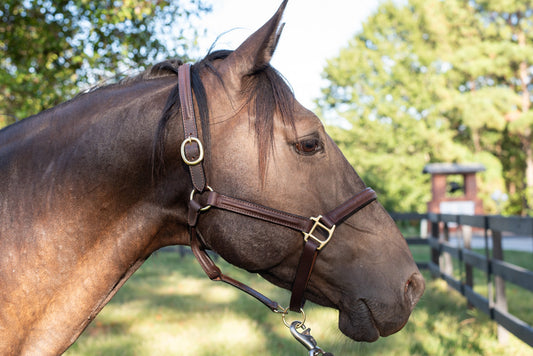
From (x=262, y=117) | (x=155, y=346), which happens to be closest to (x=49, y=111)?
(x=262, y=117)

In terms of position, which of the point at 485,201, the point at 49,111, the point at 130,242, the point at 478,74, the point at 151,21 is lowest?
the point at 485,201

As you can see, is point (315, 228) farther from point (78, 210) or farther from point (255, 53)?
point (78, 210)

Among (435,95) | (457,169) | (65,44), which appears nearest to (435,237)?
(65,44)

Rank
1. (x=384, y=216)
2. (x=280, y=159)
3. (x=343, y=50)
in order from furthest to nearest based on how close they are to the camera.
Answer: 1. (x=343, y=50)
2. (x=384, y=216)
3. (x=280, y=159)

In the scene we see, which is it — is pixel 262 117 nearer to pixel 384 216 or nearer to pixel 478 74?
pixel 384 216

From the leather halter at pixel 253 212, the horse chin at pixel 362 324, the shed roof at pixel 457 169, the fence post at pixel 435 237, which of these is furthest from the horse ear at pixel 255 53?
the shed roof at pixel 457 169

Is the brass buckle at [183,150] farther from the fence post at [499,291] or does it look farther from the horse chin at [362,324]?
the fence post at [499,291]

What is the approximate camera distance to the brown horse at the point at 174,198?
1.53m

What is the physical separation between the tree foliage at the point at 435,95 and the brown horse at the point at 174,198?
23.3 m

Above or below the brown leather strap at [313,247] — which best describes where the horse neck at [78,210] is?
above

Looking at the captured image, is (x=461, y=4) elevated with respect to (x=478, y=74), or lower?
elevated

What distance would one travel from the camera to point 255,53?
157cm

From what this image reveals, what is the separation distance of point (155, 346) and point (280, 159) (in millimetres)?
3533

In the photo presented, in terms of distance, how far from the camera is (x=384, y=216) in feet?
5.64
